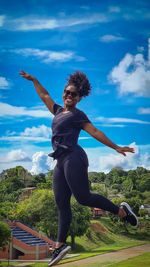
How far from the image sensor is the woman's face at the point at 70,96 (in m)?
3.91

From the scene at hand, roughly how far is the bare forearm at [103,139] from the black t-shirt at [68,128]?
0.14m

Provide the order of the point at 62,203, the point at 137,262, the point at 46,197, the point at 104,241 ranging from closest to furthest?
1. the point at 62,203
2. the point at 137,262
3. the point at 46,197
4. the point at 104,241

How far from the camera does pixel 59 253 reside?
3771 millimetres

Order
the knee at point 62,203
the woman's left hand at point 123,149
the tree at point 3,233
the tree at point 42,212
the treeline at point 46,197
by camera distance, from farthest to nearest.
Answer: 1. the treeline at point 46,197
2. the tree at point 42,212
3. the tree at point 3,233
4. the knee at point 62,203
5. the woman's left hand at point 123,149

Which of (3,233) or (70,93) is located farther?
(3,233)

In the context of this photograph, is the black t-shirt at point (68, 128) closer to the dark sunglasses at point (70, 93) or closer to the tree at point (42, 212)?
the dark sunglasses at point (70, 93)

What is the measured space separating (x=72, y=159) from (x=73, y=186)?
0.68 ft

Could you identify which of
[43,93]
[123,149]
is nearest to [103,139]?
[123,149]

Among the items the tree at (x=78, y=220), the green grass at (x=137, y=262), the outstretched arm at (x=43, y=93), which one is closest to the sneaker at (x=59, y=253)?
the outstretched arm at (x=43, y=93)

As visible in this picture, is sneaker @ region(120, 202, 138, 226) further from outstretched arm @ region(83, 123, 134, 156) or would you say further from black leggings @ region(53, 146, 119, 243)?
outstretched arm @ region(83, 123, 134, 156)

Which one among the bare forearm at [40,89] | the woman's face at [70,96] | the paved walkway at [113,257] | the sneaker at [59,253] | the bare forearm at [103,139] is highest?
the bare forearm at [40,89]

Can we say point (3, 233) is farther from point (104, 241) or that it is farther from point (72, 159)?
point (72, 159)

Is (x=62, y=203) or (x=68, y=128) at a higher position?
(x=68, y=128)

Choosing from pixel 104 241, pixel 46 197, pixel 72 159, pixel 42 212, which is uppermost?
pixel 46 197
